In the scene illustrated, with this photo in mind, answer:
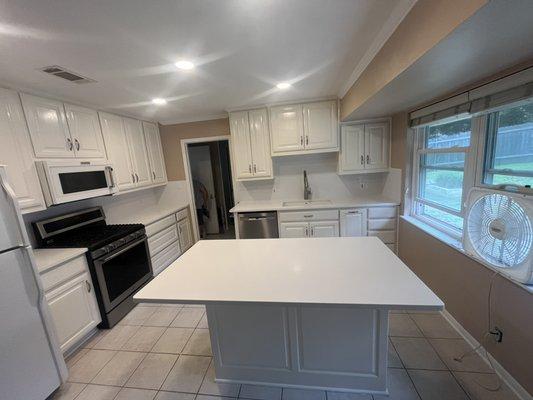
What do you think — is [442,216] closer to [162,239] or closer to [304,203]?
[304,203]

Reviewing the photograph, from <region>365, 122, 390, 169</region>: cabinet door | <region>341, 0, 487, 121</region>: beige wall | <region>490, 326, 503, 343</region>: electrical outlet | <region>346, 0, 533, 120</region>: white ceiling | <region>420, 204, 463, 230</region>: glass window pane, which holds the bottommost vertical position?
<region>490, 326, 503, 343</region>: electrical outlet

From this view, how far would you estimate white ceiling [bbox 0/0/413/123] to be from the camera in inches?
44.6

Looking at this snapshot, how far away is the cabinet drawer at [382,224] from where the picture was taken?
3.04 metres

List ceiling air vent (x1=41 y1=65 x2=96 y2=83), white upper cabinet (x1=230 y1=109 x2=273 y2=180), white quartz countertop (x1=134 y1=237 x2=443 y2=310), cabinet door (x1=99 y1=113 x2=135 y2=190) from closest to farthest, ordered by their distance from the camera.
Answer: white quartz countertop (x1=134 y1=237 x2=443 y2=310) → ceiling air vent (x1=41 y1=65 x2=96 y2=83) → cabinet door (x1=99 y1=113 x2=135 y2=190) → white upper cabinet (x1=230 y1=109 x2=273 y2=180)

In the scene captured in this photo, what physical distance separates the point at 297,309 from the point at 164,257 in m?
2.53

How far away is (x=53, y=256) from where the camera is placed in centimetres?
189

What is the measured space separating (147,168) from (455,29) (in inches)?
142

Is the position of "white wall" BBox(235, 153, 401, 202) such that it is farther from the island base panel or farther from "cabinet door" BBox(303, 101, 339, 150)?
the island base panel

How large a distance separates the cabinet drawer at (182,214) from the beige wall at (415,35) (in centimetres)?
311

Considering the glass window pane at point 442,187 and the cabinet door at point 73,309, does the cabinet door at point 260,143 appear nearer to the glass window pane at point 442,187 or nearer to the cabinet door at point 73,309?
the glass window pane at point 442,187

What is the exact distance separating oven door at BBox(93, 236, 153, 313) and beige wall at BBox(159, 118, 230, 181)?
1518 mm

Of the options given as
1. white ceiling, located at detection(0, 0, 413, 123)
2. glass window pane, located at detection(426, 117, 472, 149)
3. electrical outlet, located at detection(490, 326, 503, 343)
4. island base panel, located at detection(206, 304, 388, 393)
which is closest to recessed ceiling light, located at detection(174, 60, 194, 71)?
white ceiling, located at detection(0, 0, 413, 123)

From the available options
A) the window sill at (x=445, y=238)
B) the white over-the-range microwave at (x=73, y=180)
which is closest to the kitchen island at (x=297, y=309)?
the window sill at (x=445, y=238)

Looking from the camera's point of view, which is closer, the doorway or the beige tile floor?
the beige tile floor
